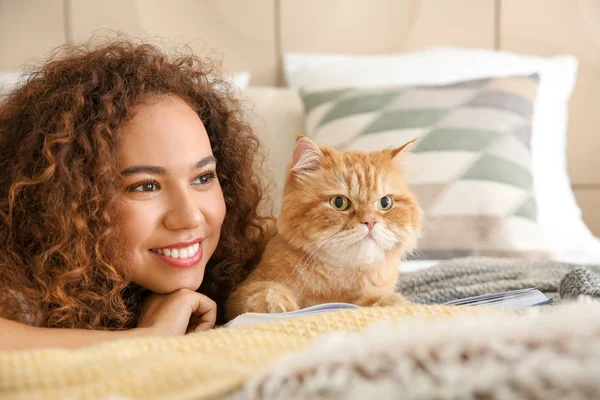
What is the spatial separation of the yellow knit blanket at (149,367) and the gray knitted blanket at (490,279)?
0.53m

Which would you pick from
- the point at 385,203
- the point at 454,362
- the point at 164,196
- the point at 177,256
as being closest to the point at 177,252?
the point at 177,256

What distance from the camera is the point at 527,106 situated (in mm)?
1988

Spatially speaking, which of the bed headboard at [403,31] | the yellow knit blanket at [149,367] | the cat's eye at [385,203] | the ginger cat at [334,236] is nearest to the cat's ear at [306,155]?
the ginger cat at [334,236]

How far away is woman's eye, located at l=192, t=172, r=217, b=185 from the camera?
1.22 m

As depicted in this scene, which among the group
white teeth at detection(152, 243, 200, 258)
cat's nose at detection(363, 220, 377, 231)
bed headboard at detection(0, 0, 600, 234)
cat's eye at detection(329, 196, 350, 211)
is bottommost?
white teeth at detection(152, 243, 200, 258)

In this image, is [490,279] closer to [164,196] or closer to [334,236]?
[334,236]

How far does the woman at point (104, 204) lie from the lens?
3.62 feet

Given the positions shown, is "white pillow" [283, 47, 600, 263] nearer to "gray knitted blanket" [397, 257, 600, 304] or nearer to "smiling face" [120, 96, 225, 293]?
"gray knitted blanket" [397, 257, 600, 304]

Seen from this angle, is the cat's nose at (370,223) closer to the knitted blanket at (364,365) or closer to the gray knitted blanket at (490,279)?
the gray knitted blanket at (490,279)

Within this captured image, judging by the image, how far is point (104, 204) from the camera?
3.62 ft

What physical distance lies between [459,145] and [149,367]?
4.70ft

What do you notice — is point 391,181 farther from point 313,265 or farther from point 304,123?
point 304,123

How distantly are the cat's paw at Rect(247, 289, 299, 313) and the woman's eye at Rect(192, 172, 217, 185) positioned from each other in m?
0.26

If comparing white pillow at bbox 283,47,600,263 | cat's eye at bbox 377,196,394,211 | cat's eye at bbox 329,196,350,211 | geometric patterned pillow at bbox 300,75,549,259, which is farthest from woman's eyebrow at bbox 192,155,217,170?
white pillow at bbox 283,47,600,263
